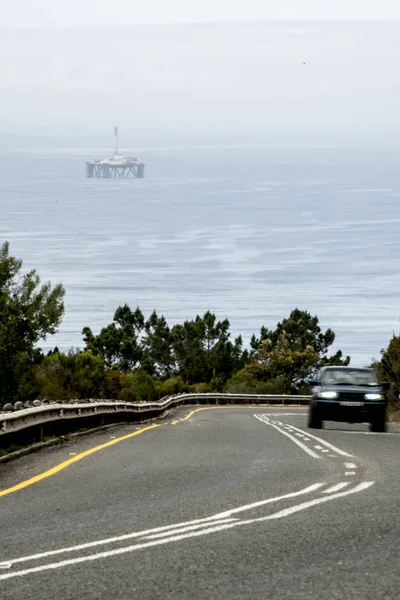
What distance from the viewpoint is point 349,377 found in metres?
27.2

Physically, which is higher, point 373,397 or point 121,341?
point 121,341

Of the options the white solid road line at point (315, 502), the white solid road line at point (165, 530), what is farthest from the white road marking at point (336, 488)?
the white solid road line at point (165, 530)

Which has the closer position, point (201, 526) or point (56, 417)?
point (201, 526)

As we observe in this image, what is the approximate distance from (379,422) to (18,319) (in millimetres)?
68984

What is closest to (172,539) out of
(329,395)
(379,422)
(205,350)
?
(329,395)

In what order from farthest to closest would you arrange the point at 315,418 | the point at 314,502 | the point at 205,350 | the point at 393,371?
the point at 205,350, the point at 393,371, the point at 315,418, the point at 314,502

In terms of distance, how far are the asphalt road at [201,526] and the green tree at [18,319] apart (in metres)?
68.8

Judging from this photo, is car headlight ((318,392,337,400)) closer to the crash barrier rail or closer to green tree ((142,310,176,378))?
the crash barrier rail

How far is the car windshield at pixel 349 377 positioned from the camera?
2697 centimetres

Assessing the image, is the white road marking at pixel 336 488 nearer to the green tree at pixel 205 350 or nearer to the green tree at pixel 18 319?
the green tree at pixel 18 319

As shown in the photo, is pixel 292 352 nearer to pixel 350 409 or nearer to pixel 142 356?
pixel 142 356

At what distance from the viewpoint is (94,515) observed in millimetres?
10055

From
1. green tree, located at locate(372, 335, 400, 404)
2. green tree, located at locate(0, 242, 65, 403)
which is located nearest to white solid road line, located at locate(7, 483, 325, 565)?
green tree, located at locate(372, 335, 400, 404)

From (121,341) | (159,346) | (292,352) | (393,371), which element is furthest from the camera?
(159,346)
